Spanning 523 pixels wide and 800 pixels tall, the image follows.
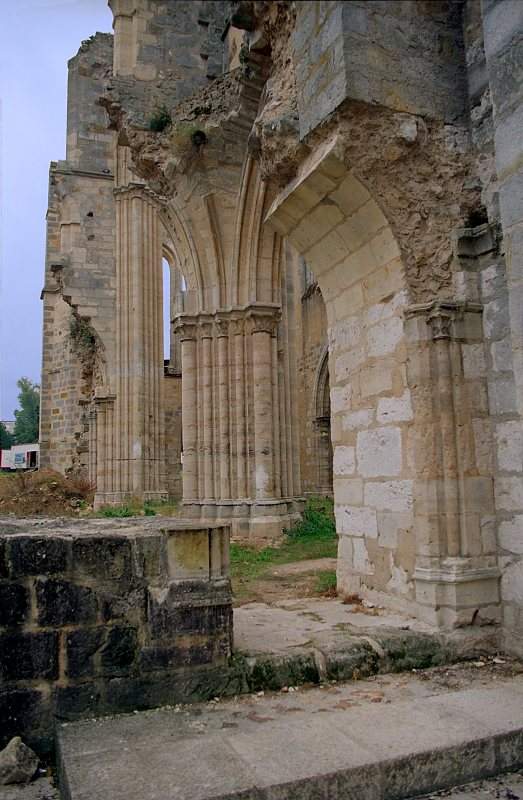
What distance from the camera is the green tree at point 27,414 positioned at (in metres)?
63.7

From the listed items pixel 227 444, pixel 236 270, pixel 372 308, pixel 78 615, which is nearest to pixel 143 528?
pixel 78 615

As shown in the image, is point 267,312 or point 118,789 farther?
point 267,312

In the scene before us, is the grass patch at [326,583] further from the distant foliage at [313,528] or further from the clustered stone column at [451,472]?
the distant foliage at [313,528]

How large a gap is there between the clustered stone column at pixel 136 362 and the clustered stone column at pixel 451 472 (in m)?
12.4

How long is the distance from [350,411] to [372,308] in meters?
0.80

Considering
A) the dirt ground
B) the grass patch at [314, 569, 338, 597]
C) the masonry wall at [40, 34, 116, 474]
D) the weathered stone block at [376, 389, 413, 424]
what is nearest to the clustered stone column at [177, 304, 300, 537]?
the grass patch at [314, 569, 338, 597]

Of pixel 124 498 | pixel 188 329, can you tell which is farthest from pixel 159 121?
pixel 124 498

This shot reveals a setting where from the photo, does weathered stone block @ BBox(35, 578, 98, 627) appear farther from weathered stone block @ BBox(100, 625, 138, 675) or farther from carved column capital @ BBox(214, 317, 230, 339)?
carved column capital @ BBox(214, 317, 230, 339)

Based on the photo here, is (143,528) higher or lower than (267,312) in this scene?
lower

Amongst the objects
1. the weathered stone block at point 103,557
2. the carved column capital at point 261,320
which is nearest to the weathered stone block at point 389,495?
the weathered stone block at point 103,557

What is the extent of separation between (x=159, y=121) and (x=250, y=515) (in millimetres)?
6180

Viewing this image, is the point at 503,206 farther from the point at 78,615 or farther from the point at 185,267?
the point at 185,267

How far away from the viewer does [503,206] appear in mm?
2799

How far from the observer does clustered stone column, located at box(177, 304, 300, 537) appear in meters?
10.2
